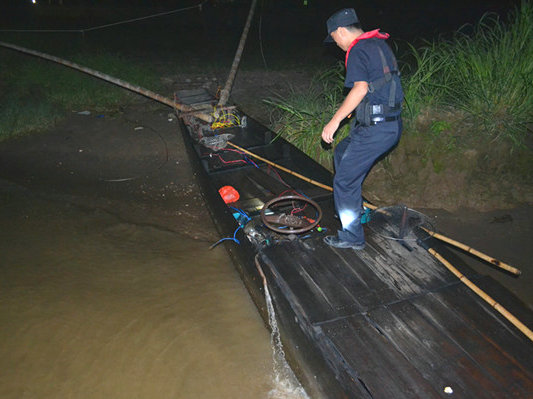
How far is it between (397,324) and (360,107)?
1604 mm

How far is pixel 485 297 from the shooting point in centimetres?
264

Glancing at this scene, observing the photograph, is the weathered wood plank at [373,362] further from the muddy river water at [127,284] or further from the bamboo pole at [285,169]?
the bamboo pole at [285,169]

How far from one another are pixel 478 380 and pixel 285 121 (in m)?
4.45

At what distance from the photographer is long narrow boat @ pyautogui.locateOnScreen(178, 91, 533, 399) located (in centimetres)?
223

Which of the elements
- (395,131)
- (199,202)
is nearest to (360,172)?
(395,131)

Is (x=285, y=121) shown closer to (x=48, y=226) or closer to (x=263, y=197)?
(x=263, y=197)

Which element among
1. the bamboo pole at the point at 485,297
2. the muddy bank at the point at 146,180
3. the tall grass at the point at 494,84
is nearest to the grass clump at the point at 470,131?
the tall grass at the point at 494,84

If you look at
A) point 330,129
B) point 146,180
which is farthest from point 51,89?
point 330,129

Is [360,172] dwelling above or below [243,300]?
above

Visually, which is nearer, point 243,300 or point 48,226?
point 243,300

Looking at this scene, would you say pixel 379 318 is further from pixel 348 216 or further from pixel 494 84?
pixel 494 84

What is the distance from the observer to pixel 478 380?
220cm

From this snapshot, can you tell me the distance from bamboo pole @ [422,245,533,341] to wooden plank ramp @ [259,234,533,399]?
0.13ft

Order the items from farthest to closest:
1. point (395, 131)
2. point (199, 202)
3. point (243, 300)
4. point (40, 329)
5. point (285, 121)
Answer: point (285, 121) → point (199, 202) → point (243, 300) → point (40, 329) → point (395, 131)
